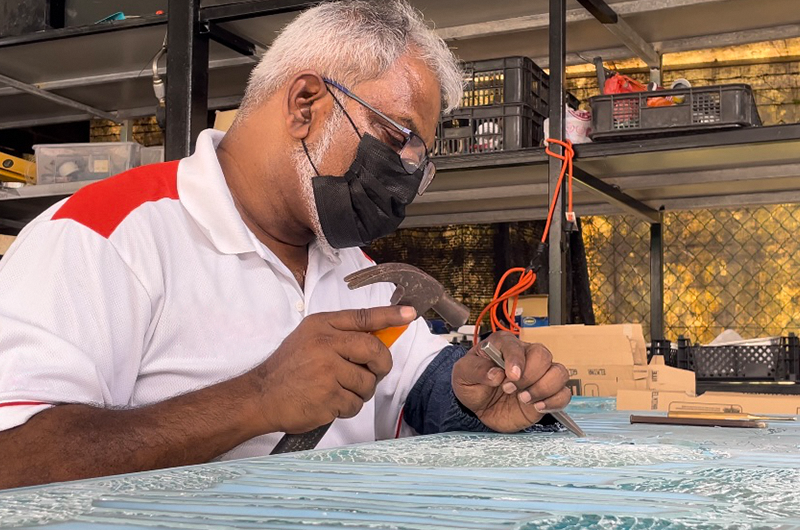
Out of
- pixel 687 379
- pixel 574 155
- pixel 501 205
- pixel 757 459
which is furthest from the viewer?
pixel 501 205

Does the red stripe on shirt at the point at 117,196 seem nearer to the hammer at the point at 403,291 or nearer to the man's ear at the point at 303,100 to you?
the man's ear at the point at 303,100

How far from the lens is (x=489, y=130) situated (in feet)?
11.5

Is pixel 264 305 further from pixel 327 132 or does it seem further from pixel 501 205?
pixel 501 205

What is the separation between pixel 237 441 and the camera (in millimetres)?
1408

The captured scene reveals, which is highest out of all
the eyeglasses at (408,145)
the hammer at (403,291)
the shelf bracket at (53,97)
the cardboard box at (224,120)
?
the shelf bracket at (53,97)

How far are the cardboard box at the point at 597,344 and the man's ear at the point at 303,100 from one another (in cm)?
132

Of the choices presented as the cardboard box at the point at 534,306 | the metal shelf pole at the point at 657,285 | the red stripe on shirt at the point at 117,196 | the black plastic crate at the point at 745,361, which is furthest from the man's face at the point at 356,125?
the metal shelf pole at the point at 657,285

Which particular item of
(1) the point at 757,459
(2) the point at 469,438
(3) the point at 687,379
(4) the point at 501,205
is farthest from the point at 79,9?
(1) the point at 757,459

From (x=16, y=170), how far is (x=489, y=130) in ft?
7.61

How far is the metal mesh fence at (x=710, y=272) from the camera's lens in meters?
5.39

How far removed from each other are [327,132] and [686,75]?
Answer: 4209 millimetres

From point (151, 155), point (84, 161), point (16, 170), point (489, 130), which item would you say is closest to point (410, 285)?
point (489, 130)

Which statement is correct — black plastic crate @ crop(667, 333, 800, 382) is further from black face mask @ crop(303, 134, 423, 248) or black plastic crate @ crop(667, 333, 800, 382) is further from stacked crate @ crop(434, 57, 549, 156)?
black face mask @ crop(303, 134, 423, 248)

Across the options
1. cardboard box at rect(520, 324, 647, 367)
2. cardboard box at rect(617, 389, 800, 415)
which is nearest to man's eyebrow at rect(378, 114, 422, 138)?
cardboard box at rect(617, 389, 800, 415)
